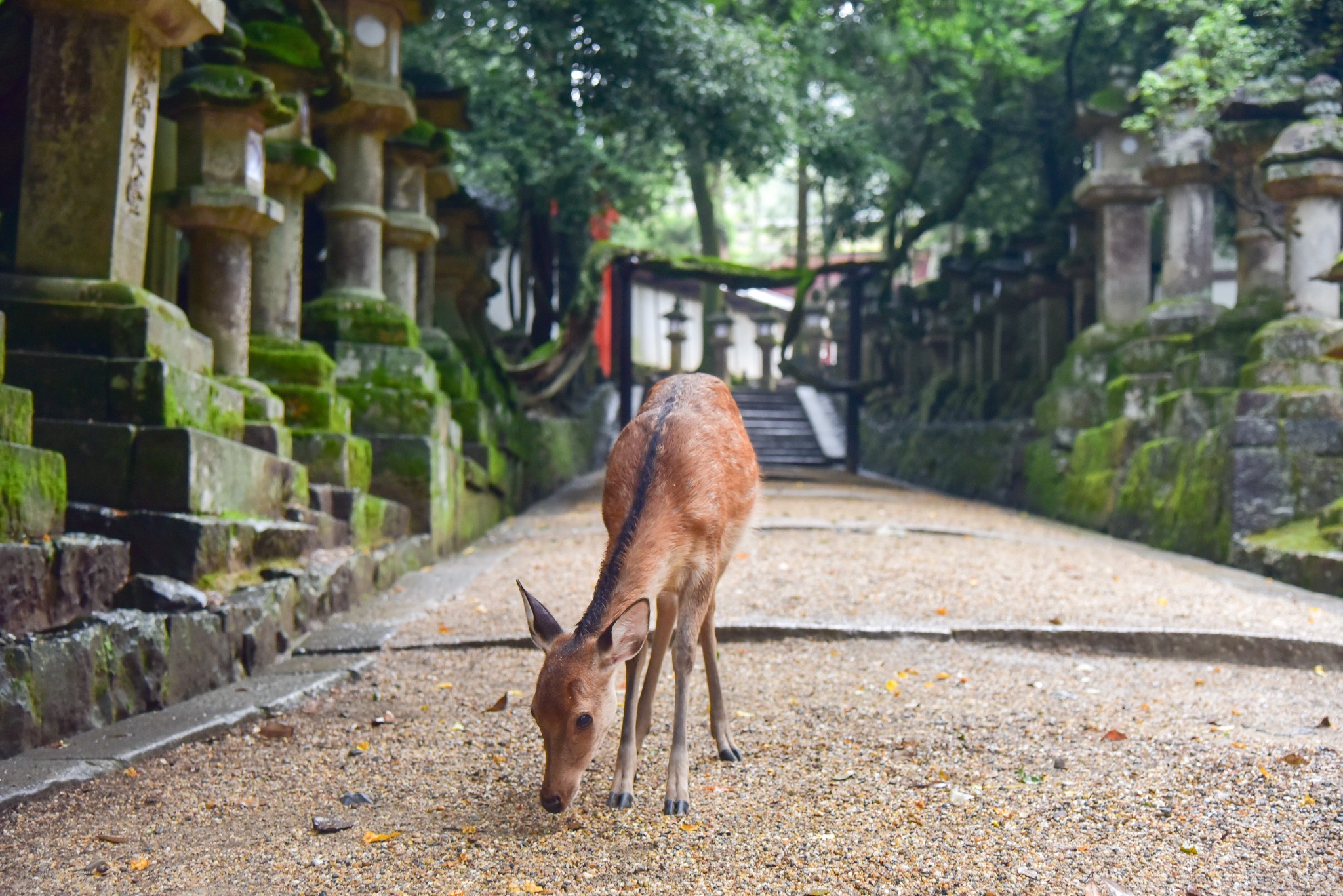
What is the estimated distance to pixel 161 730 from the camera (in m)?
3.79

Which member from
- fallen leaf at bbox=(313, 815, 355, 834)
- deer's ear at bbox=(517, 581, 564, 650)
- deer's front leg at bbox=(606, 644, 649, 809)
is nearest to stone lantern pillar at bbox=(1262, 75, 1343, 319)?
deer's front leg at bbox=(606, 644, 649, 809)

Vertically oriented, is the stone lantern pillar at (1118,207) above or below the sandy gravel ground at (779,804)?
above

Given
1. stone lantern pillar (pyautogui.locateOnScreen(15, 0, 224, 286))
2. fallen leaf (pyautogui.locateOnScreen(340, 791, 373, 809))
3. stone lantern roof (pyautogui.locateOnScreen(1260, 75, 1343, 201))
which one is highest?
stone lantern roof (pyautogui.locateOnScreen(1260, 75, 1343, 201))

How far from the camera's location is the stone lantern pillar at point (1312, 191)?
27.6 feet

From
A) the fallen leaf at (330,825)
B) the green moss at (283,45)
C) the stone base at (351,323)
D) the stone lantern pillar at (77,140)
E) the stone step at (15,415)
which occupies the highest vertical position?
the green moss at (283,45)

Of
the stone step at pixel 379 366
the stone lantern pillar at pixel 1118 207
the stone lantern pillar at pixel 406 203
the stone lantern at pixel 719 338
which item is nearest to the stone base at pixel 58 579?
the stone step at pixel 379 366

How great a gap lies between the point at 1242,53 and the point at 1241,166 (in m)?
1.01

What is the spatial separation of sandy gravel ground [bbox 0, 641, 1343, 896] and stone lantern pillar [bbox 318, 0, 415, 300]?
15.8 feet

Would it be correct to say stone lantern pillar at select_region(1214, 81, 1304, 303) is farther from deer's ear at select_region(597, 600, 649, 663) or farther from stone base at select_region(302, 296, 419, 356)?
deer's ear at select_region(597, 600, 649, 663)

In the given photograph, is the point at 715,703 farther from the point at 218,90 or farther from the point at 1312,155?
the point at 1312,155

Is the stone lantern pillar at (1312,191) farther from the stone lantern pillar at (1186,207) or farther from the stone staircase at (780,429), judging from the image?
the stone staircase at (780,429)

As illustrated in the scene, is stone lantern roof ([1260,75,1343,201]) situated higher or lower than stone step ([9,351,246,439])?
higher

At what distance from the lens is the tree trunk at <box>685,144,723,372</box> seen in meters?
21.5

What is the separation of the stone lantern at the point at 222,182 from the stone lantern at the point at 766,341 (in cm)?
1972
